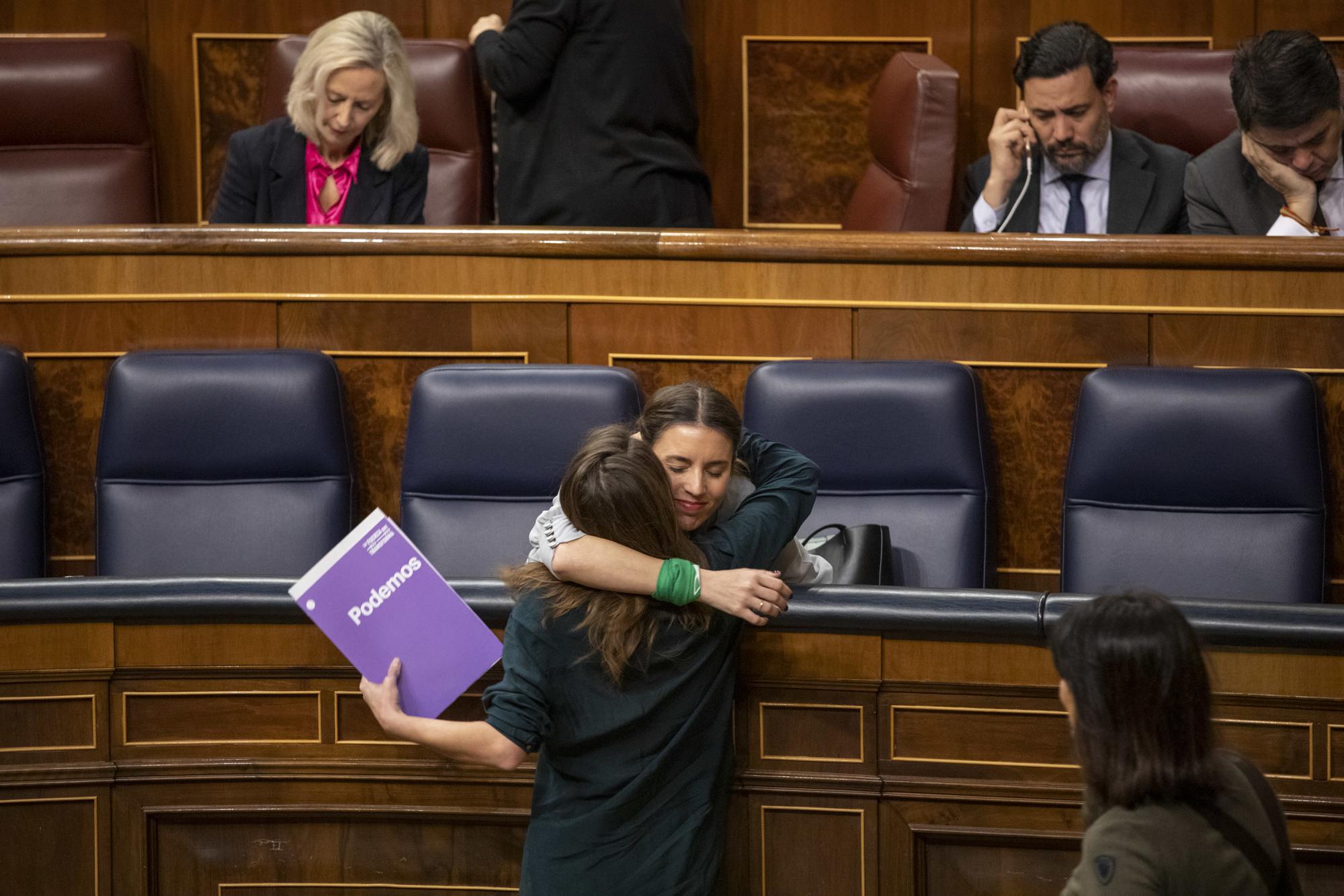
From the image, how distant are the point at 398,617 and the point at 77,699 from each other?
0.49m

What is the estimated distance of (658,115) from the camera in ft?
9.12

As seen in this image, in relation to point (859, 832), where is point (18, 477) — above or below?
above

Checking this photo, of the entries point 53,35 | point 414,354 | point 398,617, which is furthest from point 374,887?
point 53,35

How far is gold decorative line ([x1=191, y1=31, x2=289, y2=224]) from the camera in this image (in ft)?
11.2

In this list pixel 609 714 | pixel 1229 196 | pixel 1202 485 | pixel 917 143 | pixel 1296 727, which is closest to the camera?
pixel 609 714

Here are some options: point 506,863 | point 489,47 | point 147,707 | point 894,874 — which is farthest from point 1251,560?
point 489,47

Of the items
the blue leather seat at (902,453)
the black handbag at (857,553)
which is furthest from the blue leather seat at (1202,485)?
the black handbag at (857,553)

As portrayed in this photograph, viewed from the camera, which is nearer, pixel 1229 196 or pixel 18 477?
pixel 18 477

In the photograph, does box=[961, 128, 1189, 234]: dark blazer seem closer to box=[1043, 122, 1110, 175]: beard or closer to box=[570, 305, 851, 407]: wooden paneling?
box=[1043, 122, 1110, 175]: beard

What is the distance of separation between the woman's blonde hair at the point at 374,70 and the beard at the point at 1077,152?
112cm

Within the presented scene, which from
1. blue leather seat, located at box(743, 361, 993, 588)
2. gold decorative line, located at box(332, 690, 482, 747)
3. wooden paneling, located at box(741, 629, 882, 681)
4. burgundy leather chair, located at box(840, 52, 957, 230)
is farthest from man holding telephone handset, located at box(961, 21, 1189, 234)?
gold decorative line, located at box(332, 690, 482, 747)

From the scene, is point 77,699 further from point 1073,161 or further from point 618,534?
point 1073,161

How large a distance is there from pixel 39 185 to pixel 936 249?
2.03m

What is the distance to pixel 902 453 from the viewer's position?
209 cm
